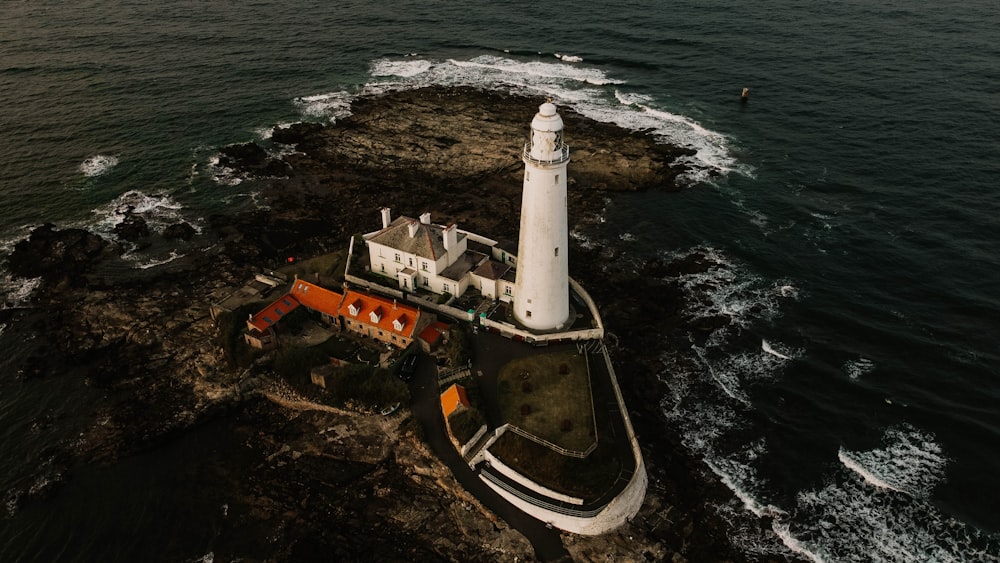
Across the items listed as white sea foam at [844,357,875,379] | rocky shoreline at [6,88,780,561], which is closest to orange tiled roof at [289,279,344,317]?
rocky shoreline at [6,88,780,561]

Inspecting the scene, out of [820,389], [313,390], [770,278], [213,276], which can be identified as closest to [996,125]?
[770,278]

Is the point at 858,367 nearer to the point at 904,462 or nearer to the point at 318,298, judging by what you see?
the point at 904,462

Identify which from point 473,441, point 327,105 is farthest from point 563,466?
point 327,105

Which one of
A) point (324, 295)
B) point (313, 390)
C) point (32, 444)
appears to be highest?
point (324, 295)

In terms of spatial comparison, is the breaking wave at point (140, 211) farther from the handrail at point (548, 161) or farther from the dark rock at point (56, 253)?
the handrail at point (548, 161)

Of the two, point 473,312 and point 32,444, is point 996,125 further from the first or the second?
point 32,444

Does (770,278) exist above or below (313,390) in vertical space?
above

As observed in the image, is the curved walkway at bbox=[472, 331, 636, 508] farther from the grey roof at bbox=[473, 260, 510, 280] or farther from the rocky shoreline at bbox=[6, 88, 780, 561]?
the grey roof at bbox=[473, 260, 510, 280]
